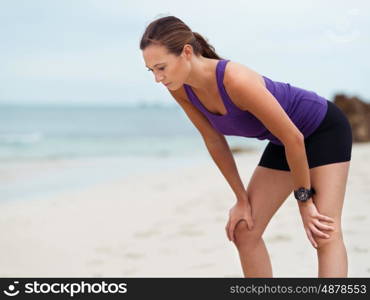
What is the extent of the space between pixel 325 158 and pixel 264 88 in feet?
1.43

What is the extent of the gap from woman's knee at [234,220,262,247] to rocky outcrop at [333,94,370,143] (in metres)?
12.0

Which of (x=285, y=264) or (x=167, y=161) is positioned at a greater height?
(x=167, y=161)

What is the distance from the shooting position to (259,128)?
2365 millimetres

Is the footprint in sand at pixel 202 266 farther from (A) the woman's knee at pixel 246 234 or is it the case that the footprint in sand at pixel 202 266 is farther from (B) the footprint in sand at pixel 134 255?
(A) the woman's knee at pixel 246 234

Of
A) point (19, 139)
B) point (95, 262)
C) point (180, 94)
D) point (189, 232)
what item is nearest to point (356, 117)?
point (189, 232)

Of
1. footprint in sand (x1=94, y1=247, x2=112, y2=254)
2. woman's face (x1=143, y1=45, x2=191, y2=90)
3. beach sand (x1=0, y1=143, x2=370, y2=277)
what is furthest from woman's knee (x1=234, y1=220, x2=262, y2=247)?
footprint in sand (x1=94, y1=247, x2=112, y2=254)

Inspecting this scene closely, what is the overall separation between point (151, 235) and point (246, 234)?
2768 millimetres

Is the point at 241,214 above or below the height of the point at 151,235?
below

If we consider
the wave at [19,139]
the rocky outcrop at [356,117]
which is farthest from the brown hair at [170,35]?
the wave at [19,139]

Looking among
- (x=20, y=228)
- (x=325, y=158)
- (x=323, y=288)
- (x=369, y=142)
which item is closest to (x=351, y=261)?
(x=323, y=288)

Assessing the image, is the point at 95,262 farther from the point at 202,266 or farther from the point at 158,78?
the point at 158,78

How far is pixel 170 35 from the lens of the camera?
220 cm

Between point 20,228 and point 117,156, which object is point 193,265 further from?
point 117,156

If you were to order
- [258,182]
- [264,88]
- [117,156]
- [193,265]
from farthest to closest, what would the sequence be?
[117,156] → [193,265] → [258,182] → [264,88]
